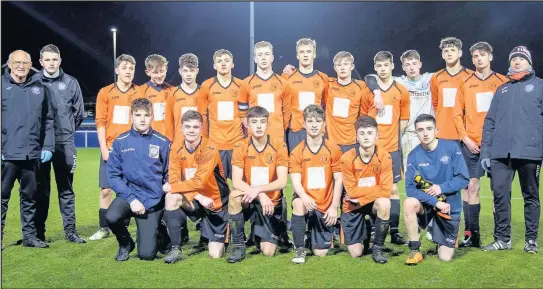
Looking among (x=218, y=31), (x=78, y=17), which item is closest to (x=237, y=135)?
(x=218, y=31)

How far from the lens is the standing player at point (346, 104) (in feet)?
15.7

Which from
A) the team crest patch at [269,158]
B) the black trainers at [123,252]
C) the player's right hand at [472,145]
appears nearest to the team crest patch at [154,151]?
the black trainers at [123,252]

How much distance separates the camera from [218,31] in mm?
21109

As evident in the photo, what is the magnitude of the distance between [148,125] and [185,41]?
18.4 metres

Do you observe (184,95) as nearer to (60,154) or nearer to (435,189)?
(60,154)

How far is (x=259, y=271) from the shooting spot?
3645 mm

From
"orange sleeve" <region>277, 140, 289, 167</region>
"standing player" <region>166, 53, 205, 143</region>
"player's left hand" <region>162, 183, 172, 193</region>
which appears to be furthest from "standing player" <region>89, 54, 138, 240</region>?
"orange sleeve" <region>277, 140, 289, 167</region>

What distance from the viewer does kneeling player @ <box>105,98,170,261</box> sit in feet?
13.2

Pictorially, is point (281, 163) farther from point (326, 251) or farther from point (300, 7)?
point (300, 7)

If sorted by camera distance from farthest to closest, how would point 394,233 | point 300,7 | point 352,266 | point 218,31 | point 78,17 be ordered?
point 78,17 → point 218,31 → point 300,7 → point 394,233 → point 352,266

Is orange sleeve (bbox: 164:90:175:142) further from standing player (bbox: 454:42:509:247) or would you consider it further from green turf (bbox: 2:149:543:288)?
standing player (bbox: 454:42:509:247)

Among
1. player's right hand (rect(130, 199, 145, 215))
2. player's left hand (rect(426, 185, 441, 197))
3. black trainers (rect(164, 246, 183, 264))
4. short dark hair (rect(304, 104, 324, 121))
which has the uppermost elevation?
short dark hair (rect(304, 104, 324, 121))

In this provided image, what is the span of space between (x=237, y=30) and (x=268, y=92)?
15.8 m

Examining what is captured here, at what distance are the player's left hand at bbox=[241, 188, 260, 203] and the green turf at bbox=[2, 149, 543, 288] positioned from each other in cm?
45
